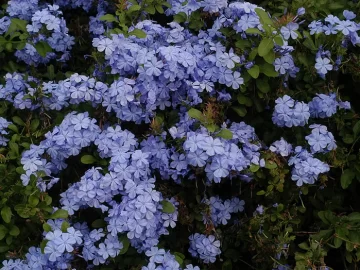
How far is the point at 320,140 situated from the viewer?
235cm

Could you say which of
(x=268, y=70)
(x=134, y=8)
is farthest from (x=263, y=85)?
(x=134, y=8)

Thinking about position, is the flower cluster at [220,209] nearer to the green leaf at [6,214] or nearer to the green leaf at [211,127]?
the green leaf at [211,127]

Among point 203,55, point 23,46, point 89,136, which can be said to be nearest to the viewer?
point 89,136

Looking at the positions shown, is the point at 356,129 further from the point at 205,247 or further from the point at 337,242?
the point at 205,247

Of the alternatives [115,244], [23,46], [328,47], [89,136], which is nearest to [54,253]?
[115,244]

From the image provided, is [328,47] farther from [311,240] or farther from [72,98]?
[72,98]

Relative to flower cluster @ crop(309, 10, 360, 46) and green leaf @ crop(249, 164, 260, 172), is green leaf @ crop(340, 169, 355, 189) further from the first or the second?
flower cluster @ crop(309, 10, 360, 46)

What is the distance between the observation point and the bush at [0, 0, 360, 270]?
220 centimetres

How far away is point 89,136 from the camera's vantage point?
2.28m

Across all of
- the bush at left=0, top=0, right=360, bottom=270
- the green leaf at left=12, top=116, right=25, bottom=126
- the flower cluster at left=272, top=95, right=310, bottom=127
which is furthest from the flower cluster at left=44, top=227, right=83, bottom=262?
the flower cluster at left=272, top=95, right=310, bottom=127

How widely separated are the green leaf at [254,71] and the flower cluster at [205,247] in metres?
0.67

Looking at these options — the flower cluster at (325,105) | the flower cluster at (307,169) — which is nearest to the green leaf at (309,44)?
the flower cluster at (325,105)

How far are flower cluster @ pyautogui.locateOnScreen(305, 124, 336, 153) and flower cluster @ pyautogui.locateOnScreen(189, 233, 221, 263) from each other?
0.55 meters

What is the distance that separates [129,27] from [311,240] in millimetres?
1205
